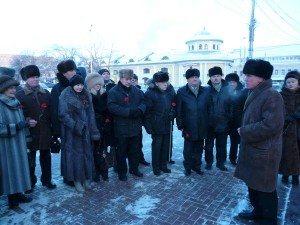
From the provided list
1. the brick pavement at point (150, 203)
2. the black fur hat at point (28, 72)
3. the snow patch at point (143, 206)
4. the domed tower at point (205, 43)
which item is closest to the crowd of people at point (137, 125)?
the black fur hat at point (28, 72)

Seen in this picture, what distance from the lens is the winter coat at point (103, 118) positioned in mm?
4676

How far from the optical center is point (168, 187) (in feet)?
14.9

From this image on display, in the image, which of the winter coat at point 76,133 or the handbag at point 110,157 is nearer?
the winter coat at point 76,133

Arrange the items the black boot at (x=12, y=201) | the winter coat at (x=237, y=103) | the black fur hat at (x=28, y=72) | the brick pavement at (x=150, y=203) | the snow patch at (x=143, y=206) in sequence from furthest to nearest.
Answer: the winter coat at (x=237, y=103)
the black fur hat at (x=28, y=72)
the black boot at (x=12, y=201)
the snow patch at (x=143, y=206)
the brick pavement at (x=150, y=203)

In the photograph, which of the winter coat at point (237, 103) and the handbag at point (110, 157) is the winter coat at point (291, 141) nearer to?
the winter coat at point (237, 103)

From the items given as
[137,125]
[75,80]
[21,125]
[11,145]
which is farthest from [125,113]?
[11,145]

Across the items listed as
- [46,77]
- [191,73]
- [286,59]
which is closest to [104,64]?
[46,77]

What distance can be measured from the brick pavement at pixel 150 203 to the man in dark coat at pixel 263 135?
0.66 m

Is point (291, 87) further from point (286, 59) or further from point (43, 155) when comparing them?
point (286, 59)

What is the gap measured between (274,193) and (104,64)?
153ft

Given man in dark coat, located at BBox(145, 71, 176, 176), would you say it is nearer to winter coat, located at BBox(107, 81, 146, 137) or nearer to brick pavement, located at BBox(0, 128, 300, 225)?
winter coat, located at BBox(107, 81, 146, 137)

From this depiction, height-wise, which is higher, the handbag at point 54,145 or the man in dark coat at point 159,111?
the man in dark coat at point 159,111

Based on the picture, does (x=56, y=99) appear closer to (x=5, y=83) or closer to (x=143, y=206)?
(x=5, y=83)

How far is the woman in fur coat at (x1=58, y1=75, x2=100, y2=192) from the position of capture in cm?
409
